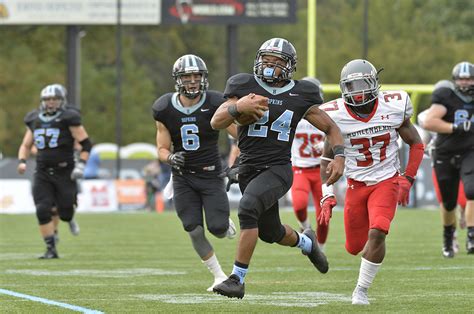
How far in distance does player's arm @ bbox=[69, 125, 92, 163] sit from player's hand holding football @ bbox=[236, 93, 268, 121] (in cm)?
584

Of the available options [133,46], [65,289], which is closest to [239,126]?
[65,289]

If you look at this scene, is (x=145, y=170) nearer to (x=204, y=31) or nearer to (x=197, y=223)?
(x=197, y=223)

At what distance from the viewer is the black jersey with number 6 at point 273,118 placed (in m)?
8.94

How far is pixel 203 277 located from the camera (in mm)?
11250

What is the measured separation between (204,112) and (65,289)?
185 cm

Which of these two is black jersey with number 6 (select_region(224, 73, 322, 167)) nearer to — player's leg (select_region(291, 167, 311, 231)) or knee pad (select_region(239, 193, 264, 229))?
knee pad (select_region(239, 193, 264, 229))

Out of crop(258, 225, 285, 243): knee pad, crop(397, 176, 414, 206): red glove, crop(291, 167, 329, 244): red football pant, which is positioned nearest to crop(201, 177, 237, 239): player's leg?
crop(258, 225, 285, 243): knee pad

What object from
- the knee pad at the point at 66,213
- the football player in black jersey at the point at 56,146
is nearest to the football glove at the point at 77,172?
the football player in black jersey at the point at 56,146

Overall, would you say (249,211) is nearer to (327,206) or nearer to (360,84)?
(327,206)

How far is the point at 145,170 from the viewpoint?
3095 centimetres

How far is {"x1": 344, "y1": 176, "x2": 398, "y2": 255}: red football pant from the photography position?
9.03m

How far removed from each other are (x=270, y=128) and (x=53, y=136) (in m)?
5.66

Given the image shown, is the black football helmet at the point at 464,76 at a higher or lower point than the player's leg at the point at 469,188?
higher

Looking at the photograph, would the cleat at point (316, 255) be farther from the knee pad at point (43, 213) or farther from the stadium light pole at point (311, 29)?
the stadium light pole at point (311, 29)
